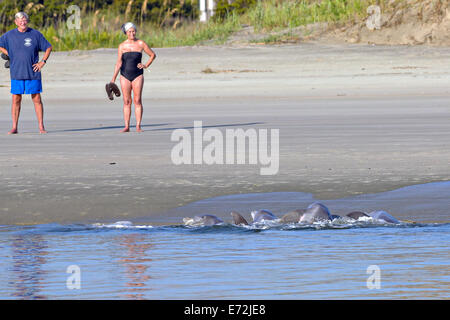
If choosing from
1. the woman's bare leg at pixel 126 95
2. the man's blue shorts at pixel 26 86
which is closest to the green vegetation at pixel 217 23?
the woman's bare leg at pixel 126 95

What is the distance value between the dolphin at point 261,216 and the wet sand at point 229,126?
74 cm

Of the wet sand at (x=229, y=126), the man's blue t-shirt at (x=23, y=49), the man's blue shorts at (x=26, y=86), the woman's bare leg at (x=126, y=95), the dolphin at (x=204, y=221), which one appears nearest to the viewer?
the dolphin at (x=204, y=221)

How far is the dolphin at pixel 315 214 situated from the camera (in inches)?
343

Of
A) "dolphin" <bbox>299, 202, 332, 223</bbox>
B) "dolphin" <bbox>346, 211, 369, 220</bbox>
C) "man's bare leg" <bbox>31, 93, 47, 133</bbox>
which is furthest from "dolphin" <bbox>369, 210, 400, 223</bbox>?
"man's bare leg" <bbox>31, 93, 47, 133</bbox>

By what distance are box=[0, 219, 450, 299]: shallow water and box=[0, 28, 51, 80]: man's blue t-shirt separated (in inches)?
272

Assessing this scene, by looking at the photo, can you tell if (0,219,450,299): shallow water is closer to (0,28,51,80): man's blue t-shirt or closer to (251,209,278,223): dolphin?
(251,209,278,223): dolphin

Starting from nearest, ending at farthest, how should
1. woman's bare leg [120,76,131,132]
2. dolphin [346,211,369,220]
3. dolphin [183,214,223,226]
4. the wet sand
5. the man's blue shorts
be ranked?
dolphin [183,214,223,226] < dolphin [346,211,369,220] < the wet sand < the man's blue shorts < woman's bare leg [120,76,131,132]

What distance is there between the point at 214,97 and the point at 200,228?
1435cm

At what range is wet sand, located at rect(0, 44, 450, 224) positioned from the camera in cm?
1023

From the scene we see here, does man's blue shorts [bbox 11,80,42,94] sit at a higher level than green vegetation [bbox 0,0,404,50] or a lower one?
lower

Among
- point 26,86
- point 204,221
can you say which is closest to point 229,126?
point 26,86

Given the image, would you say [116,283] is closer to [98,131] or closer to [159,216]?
[159,216]

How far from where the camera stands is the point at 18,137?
1546 centimetres

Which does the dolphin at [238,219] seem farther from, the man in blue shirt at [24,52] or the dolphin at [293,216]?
the man in blue shirt at [24,52]
